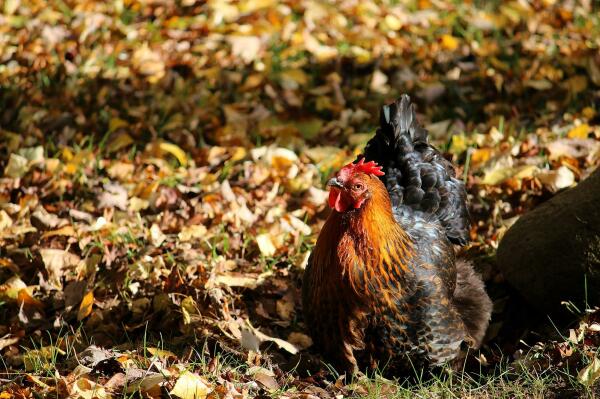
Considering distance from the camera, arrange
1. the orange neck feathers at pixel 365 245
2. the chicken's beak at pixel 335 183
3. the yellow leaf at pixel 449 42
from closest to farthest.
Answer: the chicken's beak at pixel 335 183 → the orange neck feathers at pixel 365 245 → the yellow leaf at pixel 449 42

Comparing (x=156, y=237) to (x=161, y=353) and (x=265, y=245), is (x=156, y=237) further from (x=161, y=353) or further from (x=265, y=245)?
(x=161, y=353)

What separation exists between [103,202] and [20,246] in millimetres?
615

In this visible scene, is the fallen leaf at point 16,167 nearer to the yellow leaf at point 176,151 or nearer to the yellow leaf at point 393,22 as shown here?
the yellow leaf at point 176,151

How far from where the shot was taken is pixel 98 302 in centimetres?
471

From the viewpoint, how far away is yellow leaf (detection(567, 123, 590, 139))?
19.4ft

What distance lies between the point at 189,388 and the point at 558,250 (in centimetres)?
225

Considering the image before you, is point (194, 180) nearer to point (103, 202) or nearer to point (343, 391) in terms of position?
point (103, 202)

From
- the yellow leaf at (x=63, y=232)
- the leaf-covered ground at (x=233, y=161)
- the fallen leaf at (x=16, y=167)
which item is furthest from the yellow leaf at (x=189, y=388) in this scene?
the fallen leaf at (x=16, y=167)

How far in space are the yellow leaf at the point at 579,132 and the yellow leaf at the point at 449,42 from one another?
72.7 inches

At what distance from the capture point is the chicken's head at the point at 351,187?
12.5 feet

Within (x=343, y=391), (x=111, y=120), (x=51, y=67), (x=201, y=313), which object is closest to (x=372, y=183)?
(x=343, y=391)

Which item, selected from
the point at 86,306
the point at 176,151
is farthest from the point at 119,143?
the point at 86,306

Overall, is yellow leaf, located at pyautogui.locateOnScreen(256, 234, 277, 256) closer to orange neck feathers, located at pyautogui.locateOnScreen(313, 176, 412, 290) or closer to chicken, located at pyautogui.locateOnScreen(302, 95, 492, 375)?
chicken, located at pyautogui.locateOnScreen(302, 95, 492, 375)

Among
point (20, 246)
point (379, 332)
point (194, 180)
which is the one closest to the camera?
point (379, 332)
